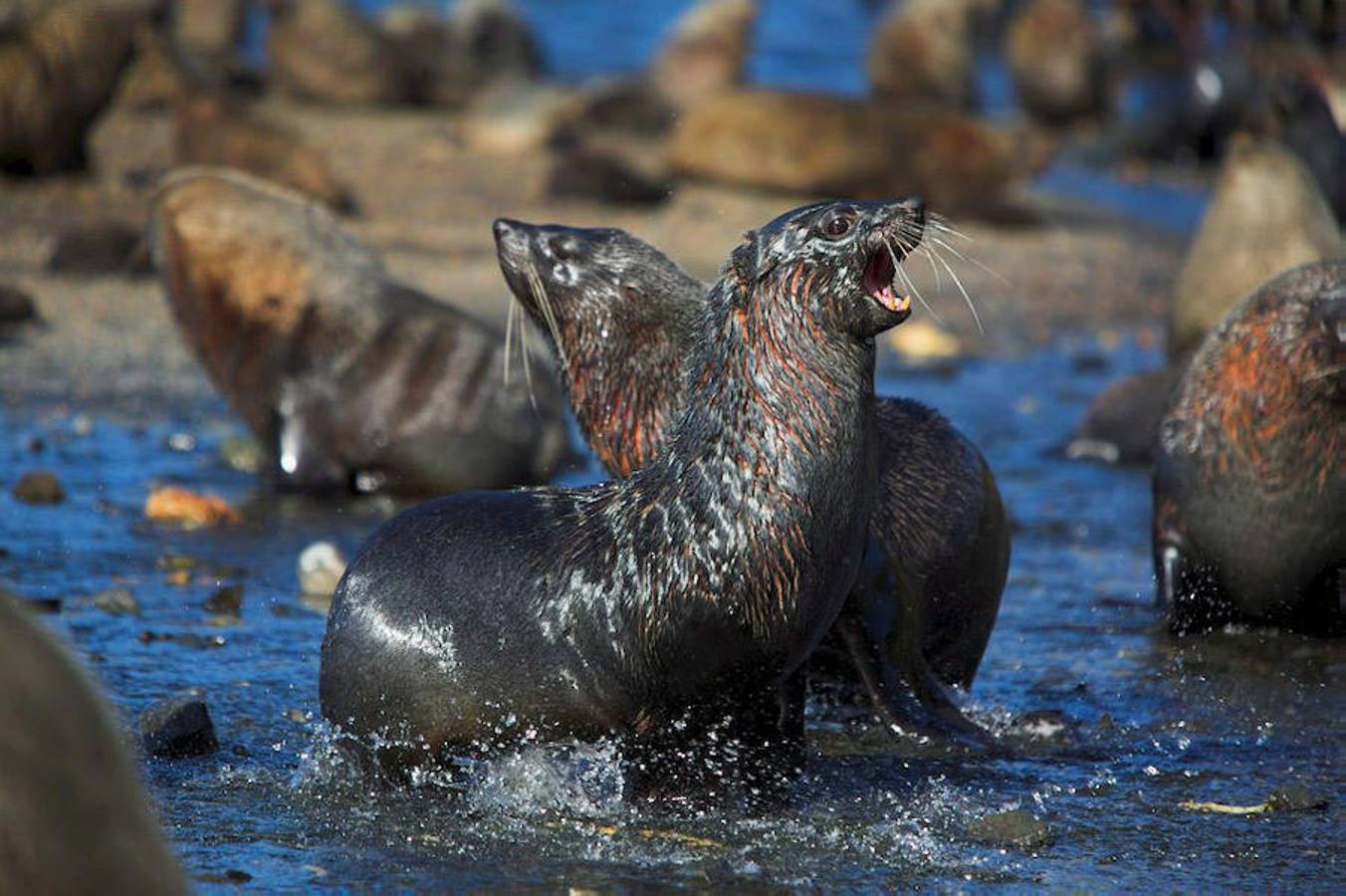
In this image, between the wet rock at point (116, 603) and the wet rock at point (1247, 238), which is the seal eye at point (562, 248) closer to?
the wet rock at point (116, 603)

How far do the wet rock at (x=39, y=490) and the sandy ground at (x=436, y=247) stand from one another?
162 centimetres

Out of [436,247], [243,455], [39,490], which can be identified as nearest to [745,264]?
[39,490]

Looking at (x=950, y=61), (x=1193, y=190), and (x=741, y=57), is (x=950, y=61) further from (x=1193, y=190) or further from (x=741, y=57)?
(x=1193, y=190)

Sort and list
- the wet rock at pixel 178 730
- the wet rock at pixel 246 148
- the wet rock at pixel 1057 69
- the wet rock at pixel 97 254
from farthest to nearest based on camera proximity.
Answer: the wet rock at pixel 1057 69, the wet rock at pixel 246 148, the wet rock at pixel 97 254, the wet rock at pixel 178 730

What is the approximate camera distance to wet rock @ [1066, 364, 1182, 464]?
9164mm

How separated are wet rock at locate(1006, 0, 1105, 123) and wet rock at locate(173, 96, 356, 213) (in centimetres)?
1129

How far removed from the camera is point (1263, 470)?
21.3 ft

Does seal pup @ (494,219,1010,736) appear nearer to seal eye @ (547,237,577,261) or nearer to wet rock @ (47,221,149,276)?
seal eye @ (547,237,577,261)

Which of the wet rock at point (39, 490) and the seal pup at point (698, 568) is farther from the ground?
the seal pup at point (698, 568)

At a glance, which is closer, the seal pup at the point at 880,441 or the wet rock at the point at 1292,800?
the wet rock at the point at 1292,800

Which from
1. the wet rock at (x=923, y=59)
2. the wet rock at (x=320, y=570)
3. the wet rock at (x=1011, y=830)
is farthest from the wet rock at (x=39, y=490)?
the wet rock at (x=923, y=59)

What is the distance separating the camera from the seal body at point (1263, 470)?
639 cm

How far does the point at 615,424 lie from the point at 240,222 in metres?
3.77

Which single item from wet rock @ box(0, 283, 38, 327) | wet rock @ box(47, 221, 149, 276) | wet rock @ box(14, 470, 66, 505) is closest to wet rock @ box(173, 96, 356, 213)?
wet rock @ box(47, 221, 149, 276)
